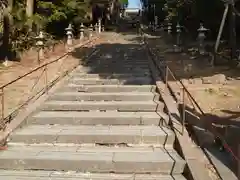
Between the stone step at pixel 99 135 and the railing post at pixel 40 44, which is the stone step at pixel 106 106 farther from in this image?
the railing post at pixel 40 44

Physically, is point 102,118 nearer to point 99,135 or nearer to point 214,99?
point 99,135

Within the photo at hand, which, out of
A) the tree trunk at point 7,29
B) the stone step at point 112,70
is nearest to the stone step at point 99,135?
the stone step at point 112,70

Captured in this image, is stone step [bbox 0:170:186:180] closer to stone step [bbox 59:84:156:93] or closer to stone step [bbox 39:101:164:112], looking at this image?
stone step [bbox 39:101:164:112]

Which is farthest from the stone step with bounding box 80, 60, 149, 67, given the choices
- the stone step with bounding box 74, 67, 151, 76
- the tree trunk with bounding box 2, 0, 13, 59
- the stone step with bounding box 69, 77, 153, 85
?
the stone step with bounding box 69, 77, 153, 85

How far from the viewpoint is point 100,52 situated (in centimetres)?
1812

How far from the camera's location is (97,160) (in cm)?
561

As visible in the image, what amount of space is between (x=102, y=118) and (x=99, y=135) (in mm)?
840

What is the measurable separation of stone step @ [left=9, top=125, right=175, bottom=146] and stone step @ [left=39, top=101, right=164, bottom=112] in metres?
1.02

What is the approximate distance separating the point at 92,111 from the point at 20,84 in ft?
10.3

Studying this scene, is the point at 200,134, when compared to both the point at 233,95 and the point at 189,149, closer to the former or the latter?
the point at 189,149

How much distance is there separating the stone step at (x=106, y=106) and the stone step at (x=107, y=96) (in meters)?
0.32

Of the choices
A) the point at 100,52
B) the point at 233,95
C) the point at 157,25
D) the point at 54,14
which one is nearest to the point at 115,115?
the point at 233,95

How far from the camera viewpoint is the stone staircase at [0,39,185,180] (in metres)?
5.54

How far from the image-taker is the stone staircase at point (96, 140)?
18.2 ft
